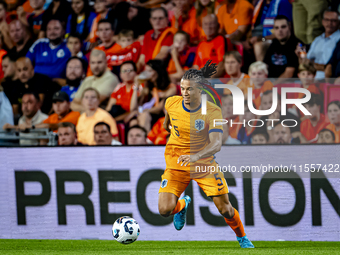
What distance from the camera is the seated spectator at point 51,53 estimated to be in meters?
6.67

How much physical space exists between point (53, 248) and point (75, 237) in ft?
1.78

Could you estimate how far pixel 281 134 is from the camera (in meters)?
5.55

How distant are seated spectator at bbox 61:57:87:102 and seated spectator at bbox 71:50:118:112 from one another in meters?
0.09

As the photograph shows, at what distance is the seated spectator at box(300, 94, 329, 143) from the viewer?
5.47 m

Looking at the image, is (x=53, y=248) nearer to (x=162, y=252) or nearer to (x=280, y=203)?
(x=162, y=252)

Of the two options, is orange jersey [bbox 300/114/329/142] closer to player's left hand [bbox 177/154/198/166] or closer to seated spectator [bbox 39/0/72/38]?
player's left hand [bbox 177/154/198/166]

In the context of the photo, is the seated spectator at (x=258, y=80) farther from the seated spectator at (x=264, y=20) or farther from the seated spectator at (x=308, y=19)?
the seated spectator at (x=308, y=19)

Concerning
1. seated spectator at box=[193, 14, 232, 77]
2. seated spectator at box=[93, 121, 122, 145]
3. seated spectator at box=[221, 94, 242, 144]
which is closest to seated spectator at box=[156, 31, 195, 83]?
seated spectator at box=[193, 14, 232, 77]

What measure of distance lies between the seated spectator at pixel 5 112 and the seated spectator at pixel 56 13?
3.98ft

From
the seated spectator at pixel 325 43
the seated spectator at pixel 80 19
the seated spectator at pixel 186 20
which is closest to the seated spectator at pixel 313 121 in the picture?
the seated spectator at pixel 325 43

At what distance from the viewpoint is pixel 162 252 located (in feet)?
15.4

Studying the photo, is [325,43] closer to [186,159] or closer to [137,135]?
[186,159]

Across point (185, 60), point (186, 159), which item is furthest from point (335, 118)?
point (185, 60)

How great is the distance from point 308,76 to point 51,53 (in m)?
3.87
